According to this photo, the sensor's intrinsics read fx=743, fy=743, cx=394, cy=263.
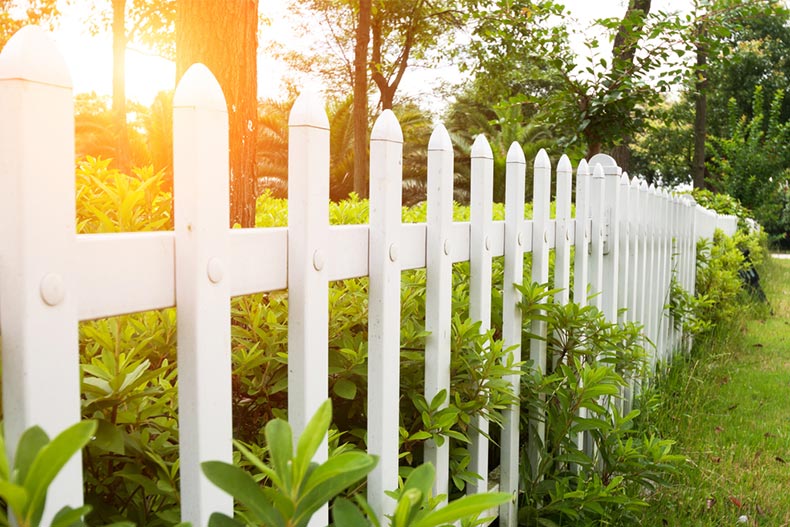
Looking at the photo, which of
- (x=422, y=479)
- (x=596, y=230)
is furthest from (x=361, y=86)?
(x=422, y=479)

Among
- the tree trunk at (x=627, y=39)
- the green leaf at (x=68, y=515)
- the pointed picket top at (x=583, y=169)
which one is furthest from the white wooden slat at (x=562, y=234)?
the tree trunk at (x=627, y=39)

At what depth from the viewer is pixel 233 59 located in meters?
2.67

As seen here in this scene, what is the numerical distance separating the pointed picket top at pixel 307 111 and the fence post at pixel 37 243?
498 millimetres

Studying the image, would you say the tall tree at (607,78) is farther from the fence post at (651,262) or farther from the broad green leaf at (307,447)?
the broad green leaf at (307,447)

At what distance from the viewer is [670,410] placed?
160 inches

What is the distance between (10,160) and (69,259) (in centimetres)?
15

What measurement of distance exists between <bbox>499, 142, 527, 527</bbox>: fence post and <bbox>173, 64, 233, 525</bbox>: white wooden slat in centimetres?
148

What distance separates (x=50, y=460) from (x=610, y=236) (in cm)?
342

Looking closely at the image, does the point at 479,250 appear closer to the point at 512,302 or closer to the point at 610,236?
the point at 512,302

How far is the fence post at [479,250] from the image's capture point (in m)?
2.31

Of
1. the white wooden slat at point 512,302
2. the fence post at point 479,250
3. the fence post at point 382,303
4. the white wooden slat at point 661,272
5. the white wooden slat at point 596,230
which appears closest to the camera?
the fence post at point 382,303

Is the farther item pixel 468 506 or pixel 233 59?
pixel 233 59

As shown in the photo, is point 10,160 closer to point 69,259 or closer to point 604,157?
point 69,259

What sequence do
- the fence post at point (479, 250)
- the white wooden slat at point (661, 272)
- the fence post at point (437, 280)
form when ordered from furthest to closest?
1. the white wooden slat at point (661, 272)
2. the fence post at point (479, 250)
3. the fence post at point (437, 280)
